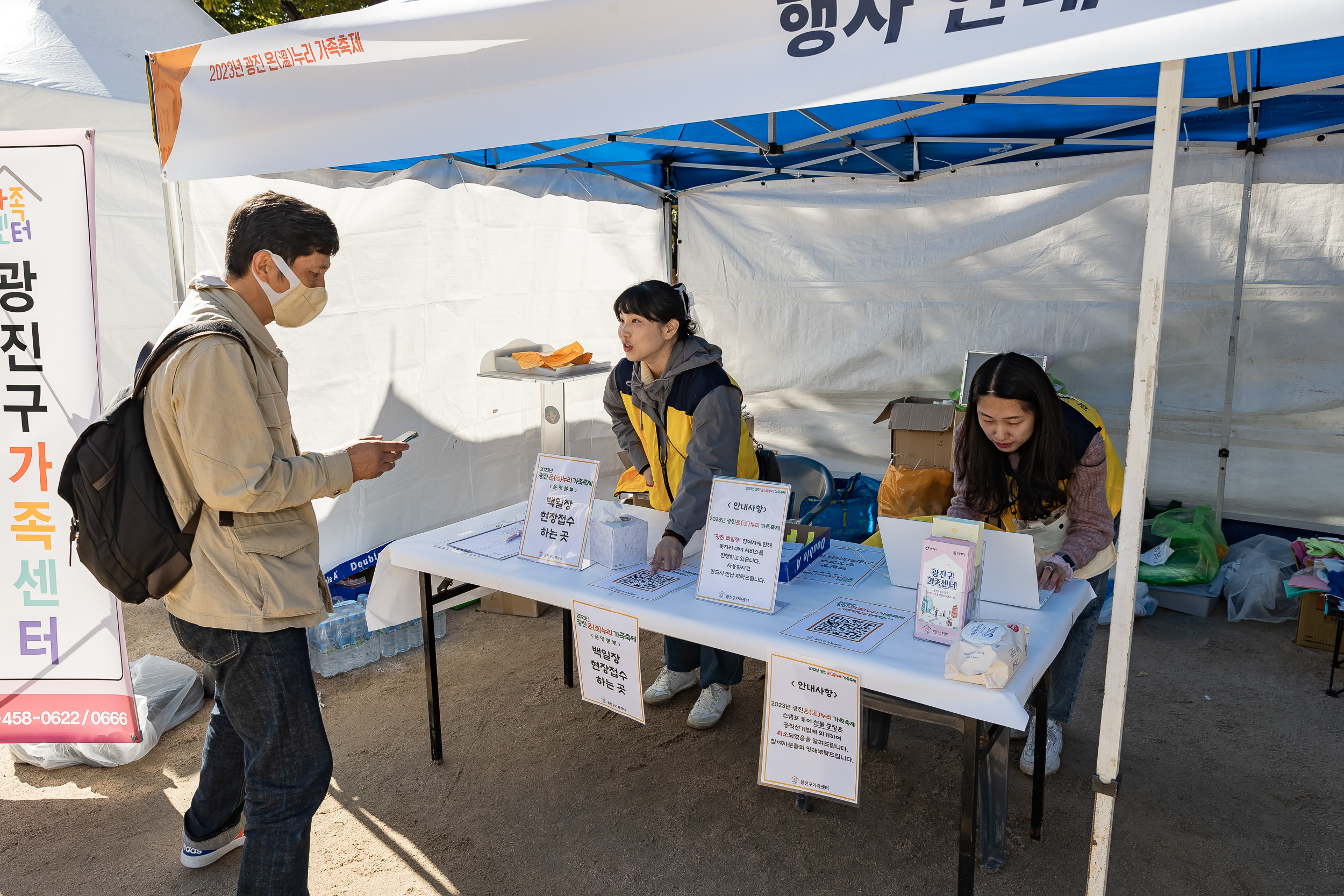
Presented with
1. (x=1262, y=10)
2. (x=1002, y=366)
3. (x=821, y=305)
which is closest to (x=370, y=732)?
(x=1002, y=366)

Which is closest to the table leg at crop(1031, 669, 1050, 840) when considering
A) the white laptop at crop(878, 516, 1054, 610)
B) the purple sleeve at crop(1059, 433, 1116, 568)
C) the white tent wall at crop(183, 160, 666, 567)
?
the purple sleeve at crop(1059, 433, 1116, 568)

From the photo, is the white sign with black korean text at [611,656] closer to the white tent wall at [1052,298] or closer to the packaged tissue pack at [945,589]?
the packaged tissue pack at [945,589]

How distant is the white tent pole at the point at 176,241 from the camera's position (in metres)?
3.27

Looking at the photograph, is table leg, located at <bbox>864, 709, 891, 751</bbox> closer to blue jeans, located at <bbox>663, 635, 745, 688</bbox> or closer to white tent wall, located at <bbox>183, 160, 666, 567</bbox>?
blue jeans, located at <bbox>663, 635, 745, 688</bbox>

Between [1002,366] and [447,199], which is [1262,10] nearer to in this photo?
[1002,366]

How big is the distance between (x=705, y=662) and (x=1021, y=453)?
1305 millimetres

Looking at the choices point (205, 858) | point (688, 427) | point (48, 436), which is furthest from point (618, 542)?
point (48, 436)

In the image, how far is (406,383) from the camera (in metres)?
4.19

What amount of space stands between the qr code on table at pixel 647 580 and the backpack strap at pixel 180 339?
1031 millimetres

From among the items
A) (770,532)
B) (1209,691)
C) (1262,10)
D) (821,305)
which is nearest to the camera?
(1262,10)

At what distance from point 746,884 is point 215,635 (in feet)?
4.65

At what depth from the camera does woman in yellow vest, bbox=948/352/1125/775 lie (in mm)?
2104

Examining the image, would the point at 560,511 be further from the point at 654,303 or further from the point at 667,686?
the point at 667,686

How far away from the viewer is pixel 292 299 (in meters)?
1.74
